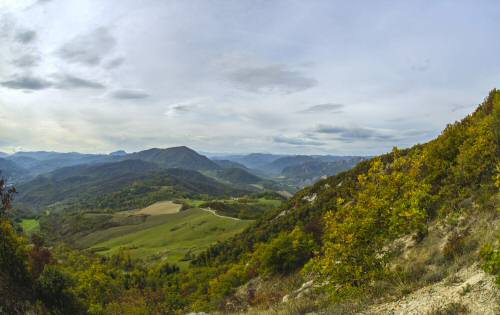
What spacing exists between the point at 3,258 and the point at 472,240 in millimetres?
30908

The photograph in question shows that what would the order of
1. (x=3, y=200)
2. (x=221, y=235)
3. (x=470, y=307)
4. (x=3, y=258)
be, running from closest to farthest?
(x=470, y=307) < (x=3, y=200) < (x=3, y=258) < (x=221, y=235)

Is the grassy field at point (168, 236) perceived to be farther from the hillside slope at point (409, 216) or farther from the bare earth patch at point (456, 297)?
the bare earth patch at point (456, 297)

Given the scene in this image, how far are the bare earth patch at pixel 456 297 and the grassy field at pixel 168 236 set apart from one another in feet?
338

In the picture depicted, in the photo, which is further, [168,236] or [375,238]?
[168,236]

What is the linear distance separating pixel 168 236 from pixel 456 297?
149 meters

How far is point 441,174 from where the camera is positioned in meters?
28.6

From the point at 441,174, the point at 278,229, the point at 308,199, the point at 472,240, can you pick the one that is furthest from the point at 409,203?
the point at 308,199

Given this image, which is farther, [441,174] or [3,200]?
[441,174]

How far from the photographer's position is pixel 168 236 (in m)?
146

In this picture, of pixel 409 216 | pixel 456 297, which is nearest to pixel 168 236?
pixel 409 216

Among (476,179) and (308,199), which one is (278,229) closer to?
(308,199)

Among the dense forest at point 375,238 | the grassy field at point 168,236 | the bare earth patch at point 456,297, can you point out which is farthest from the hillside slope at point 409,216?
the grassy field at point 168,236

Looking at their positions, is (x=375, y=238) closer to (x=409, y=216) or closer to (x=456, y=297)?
(x=409, y=216)

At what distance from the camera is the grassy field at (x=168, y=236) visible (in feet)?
404
